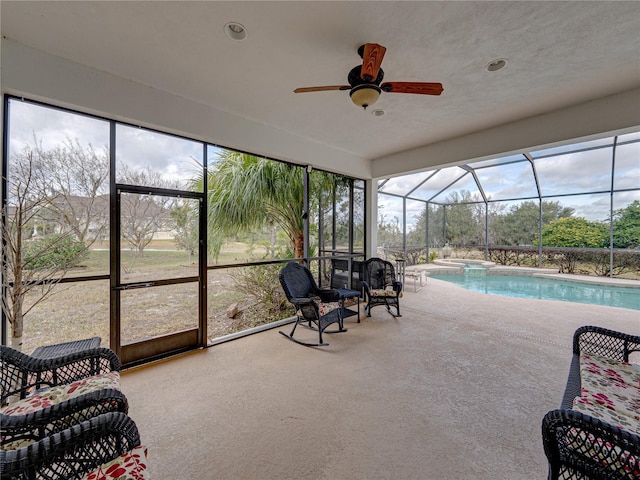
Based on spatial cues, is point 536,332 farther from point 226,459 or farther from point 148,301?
point 148,301

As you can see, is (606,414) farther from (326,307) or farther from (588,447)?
(326,307)

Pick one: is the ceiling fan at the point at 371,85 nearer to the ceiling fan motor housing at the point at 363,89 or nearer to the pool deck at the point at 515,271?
the ceiling fan motor housing at the point at 363,89

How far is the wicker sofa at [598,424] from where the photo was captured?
1.06 metres

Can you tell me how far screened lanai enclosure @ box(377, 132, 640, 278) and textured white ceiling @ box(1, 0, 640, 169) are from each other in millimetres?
4338

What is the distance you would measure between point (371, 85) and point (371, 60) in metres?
0.19

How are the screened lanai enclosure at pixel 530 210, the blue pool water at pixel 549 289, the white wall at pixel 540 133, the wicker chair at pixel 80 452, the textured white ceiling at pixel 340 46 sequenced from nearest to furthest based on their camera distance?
the wicker chair at pixel 80 452 < the textured white ceiling at pixel 340 46 < the white wall at pixel 540 133 < the blue pool water at pixel 549 289 < the screened lanai enclosure at pixel 530 210

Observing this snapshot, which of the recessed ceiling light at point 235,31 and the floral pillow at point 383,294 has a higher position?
the recessed ceiling light at point 235,31

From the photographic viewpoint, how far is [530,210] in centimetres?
872

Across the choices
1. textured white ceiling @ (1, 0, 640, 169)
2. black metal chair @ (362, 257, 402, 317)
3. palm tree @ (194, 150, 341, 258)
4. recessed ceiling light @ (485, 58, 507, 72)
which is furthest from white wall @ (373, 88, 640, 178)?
palm tree @ (194, 150, 341, 258)

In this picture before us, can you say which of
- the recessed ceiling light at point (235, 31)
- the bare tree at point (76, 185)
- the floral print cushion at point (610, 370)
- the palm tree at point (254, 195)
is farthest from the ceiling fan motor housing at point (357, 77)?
the floral print cushion at point (610, 370)

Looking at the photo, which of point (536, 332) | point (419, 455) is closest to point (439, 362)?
point (419, 455)

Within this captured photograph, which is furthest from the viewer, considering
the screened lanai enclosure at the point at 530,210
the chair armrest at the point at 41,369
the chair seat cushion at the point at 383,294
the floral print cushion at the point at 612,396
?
the screened lanai enclosure at the point at 530,210

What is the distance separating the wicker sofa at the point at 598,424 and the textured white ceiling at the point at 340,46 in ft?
7.94

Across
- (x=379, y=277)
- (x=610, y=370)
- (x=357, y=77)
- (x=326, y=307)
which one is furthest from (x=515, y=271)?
(x=357, y=77)
